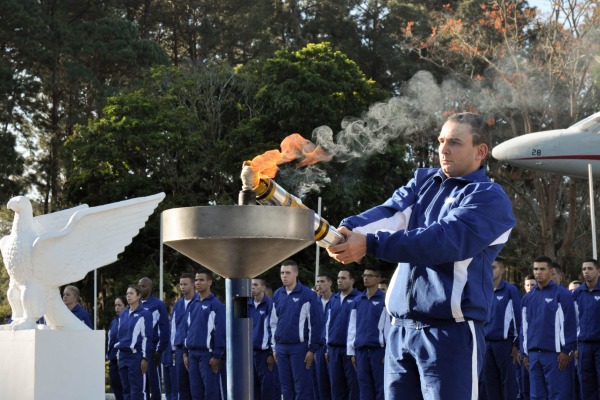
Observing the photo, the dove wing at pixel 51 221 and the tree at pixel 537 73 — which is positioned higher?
the tree at pixel 537 73

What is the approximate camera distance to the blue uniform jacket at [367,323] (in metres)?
13.6

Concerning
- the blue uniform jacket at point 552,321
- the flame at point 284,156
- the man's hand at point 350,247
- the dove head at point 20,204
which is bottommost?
the blue uniform jacket at point 552,321

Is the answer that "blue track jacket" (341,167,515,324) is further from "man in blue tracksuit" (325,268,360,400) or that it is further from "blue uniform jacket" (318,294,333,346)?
"blue uniform jacket" (318,294,333,346)

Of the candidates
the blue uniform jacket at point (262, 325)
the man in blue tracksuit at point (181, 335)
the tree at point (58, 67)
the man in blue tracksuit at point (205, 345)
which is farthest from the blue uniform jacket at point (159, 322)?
the tree at point (58, 67)

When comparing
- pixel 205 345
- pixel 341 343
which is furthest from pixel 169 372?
pixel 341 343

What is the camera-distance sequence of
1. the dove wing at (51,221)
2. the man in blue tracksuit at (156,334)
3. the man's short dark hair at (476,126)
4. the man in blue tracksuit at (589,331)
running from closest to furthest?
1. the man's short dark hair at (476,126)
2. the dove wing at (51,221)
3. the man in blue tracksuit at (589,331)
4. the man in blue tracksuit at (156,334)

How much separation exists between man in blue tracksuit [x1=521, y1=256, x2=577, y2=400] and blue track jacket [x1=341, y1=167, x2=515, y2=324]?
28.8 ft

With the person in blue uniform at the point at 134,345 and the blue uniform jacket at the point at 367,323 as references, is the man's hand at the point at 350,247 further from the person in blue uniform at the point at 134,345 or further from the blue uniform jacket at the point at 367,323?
the person in blue uniform at the point at 134,345

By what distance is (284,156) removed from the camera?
4.59 metres

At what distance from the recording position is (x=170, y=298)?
29.7m

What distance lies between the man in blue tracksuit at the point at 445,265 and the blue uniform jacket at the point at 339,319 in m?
9.71

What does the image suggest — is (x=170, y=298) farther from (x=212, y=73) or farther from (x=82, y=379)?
(x=82, y=379)

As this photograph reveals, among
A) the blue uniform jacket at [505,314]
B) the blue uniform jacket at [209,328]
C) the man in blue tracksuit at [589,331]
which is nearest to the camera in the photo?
the man in blue tracksuit at [589,331]

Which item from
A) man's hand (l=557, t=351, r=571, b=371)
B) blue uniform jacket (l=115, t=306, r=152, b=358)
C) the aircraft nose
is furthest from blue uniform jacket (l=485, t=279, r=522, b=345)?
the aircraft nose
